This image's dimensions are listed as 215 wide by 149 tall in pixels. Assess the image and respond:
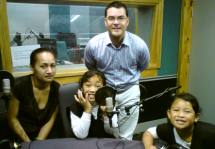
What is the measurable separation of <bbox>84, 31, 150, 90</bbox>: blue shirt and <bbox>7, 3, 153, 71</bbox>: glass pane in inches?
26.9

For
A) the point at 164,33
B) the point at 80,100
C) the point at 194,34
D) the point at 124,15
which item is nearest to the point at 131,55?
the point at 124,15

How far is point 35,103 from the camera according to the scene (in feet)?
5.70

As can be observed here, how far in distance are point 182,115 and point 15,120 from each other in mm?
1031

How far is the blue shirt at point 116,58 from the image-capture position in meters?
1.96

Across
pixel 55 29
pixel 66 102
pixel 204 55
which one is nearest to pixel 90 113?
pixel 66 102

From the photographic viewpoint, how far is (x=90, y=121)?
1531 mm

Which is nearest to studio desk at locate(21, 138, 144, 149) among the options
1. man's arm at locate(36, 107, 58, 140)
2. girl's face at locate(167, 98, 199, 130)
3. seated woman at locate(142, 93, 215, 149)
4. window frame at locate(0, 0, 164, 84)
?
seated woman at locate(142, 93, 215, 149)

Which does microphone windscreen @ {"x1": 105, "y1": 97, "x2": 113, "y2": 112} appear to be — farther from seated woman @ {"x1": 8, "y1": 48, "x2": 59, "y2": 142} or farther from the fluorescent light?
the fluorescent light

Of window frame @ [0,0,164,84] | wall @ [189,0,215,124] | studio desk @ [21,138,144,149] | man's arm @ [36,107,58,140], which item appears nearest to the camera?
studio desk @ [21,138,144,149]

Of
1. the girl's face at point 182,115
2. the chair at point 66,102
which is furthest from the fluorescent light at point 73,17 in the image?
the girl's face at point 182,115

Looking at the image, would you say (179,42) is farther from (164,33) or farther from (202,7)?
(202,7)

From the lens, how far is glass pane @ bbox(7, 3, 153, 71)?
2.37 meters

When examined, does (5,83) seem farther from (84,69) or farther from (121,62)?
(84,69)

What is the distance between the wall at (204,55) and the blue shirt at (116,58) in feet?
4.20
